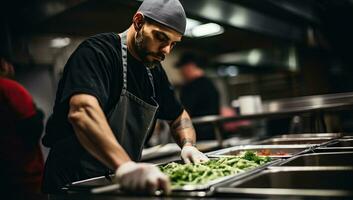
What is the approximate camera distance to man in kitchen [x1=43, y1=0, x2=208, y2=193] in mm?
1487

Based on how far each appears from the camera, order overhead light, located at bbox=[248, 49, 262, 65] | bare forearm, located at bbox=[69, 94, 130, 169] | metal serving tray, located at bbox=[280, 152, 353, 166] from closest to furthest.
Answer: bare forearm, located at bbox=[69, 94, 130, 169], metal serving tray, located at bbox=[280, 152, 353, 166], overhead light, located at bbox=[248, 49, 262, 65]

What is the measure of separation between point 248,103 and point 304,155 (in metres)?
2.34

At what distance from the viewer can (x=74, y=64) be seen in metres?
1.61

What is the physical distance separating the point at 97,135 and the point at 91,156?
17.6 inches

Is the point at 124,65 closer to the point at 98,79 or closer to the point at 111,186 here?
the point at 98,79

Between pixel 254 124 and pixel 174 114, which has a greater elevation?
pixel 174 114

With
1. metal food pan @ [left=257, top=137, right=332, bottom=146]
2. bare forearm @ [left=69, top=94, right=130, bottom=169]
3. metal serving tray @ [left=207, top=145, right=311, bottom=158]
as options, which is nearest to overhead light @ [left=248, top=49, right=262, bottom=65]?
metal food pan @ [left=257, top=137, right=332, bottom=146]

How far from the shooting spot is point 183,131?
7.52 ft

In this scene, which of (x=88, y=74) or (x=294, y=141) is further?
(x=294, y=141)

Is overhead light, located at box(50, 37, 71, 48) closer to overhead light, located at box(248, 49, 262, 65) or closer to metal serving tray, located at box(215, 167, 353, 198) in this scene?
metal serving tray, located at box(215, 167, 353, 198)

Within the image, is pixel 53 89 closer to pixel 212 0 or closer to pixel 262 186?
pixel 212 0

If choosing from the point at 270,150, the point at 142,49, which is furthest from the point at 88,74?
the point at 270,150

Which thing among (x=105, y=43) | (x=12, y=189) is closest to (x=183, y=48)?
(x=12, y=189)

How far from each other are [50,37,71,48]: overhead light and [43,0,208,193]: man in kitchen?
168 cm
